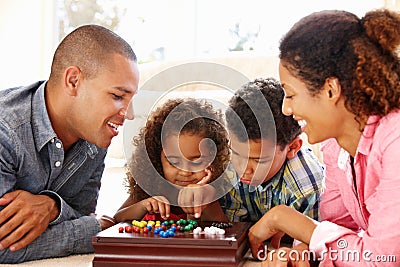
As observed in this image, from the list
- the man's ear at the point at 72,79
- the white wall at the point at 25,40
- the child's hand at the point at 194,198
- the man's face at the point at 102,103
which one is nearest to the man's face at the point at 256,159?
the child's hand at the point at 194,198

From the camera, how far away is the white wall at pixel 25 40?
11.1 feet

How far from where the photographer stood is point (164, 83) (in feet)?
8.12

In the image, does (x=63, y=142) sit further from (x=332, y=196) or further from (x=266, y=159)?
(x=332, y=196)

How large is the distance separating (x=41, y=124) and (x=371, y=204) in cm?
78

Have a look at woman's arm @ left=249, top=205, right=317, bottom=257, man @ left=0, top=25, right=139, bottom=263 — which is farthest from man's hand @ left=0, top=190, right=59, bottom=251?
woman's arm @ left=249, top=205, right=317, bottom=257

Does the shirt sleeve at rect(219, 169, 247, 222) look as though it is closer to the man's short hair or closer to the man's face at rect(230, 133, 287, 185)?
the man's face at rect(230, 133, 287, 185)

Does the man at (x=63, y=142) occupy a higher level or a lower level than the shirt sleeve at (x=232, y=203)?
higher

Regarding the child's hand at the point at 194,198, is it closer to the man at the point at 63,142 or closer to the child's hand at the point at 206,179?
the child's hand at the point at 206,179

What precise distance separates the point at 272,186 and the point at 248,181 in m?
0.08

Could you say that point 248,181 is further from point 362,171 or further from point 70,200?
point 70,200

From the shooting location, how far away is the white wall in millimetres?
3395

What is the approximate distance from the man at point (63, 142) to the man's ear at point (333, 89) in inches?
22.1

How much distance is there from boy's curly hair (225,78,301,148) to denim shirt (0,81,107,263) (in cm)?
Result: 40

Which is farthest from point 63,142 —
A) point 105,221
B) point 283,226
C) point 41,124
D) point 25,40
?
point 25,40
